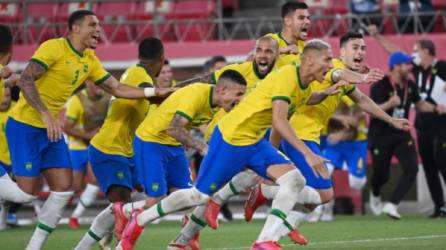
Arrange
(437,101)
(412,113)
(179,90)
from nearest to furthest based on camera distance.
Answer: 1. (179,90)
2. (437,101)
3. (412,113)

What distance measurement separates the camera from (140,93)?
13516 mm

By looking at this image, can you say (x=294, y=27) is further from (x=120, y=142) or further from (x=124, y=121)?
(x=120, y=142)

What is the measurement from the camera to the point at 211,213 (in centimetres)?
1272

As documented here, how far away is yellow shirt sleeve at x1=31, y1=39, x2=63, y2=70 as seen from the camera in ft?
42.9

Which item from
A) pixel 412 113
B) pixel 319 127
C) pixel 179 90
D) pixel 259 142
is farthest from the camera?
pixel 412 113

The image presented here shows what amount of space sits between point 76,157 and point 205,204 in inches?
313

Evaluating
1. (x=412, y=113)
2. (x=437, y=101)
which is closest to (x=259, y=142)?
(x=437, y=101)

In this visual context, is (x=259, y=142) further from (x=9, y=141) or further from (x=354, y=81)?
(x=9, y=141)

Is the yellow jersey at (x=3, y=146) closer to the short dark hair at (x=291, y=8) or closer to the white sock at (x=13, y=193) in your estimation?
the white sock at (x=13, y=193)

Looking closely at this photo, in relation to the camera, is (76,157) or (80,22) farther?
(76,157)

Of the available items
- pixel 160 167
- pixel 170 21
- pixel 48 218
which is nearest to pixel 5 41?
pixel 48 218

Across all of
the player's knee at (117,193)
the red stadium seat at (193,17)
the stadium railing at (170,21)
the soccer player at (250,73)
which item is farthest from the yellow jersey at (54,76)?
the red stadium seat at (193,17)

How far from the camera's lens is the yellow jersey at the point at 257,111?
472 inches

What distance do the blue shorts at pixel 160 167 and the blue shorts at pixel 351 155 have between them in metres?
7.19
